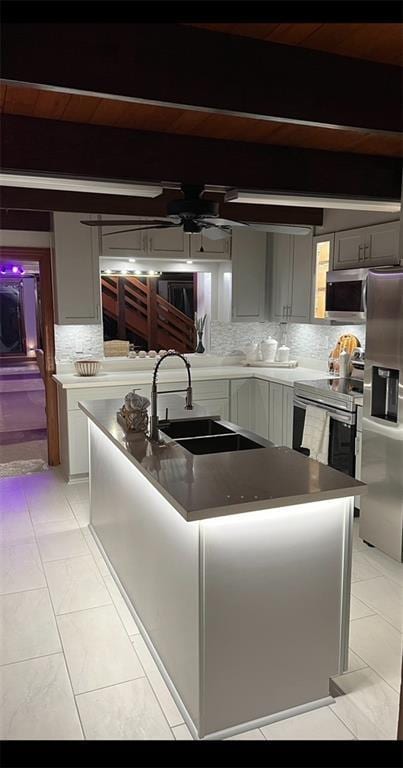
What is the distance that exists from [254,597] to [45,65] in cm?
202

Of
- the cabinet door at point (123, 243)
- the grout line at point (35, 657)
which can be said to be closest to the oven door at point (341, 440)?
the cabinet door at point (123, 243)

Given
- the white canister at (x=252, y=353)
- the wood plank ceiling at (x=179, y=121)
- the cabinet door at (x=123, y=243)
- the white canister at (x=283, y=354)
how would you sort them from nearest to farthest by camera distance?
the wood plank ceiling at (x=179, y=121)
the cabinet door at (x=123, y=243)
the white canister at (x=283, y=354)
the white canister at (x=252, y=353)

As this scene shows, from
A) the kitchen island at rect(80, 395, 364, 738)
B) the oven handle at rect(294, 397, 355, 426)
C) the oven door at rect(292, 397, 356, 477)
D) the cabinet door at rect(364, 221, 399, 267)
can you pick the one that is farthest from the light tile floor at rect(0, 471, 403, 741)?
the cabinet door at rect(364, 221, 399, 267)

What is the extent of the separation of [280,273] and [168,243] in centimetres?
124

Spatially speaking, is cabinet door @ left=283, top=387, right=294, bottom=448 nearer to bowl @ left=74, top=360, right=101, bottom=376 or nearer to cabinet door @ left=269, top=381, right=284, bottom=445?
cabinet door @ left=269, top=381, right=284, bottom=445

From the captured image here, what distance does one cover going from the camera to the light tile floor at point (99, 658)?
2.14m

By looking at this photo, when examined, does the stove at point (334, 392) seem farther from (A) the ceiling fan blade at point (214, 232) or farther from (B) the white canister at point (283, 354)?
(A) the ceiling fan blade at point (214, 232)

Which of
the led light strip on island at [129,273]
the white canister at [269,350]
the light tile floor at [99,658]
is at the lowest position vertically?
the light tile floor at [99,658]

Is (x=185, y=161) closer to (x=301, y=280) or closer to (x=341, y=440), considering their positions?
(x=341, y=440)

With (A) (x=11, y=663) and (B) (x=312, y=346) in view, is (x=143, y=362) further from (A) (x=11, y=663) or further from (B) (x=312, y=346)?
(A) (x=11, y=663)

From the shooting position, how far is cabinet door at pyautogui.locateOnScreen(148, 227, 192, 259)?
5367mm

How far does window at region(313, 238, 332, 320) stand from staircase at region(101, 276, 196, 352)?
1.77m

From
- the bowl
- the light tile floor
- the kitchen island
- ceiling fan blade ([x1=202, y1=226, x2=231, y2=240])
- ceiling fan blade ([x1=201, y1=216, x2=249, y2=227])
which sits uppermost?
ceiling fan blade ([x1=201, y1=216, x2=249, y2=227])

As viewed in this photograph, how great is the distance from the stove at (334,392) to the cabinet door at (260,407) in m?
0.79
